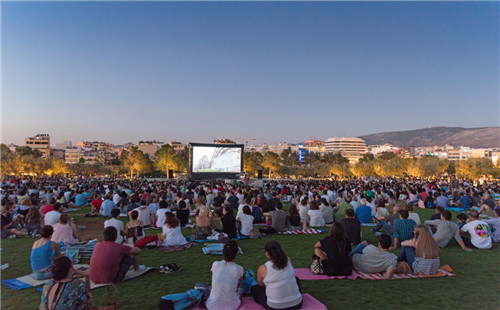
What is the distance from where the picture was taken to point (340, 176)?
7756cm

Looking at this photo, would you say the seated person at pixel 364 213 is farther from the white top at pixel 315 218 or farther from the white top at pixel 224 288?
the white top at pixel 224 288

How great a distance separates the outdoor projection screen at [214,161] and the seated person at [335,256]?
41694 mm

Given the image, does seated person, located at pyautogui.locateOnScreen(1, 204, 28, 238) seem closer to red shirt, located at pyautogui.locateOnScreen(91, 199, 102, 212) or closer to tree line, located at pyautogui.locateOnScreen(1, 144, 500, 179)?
red shirt, located at pyautogui.locateOnScreen(91, 199, 102, 212)

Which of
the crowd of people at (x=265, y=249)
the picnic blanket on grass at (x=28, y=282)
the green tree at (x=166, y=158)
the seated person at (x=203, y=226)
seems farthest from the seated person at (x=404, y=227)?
the green tree at (x=166, y=158)

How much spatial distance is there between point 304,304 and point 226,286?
3.85 ft

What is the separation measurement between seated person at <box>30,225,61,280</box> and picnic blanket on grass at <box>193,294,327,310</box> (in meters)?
2.87

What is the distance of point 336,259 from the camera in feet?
20.1

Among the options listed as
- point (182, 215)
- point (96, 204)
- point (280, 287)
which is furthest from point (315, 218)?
point (96, 204)

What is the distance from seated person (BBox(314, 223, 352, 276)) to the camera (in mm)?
6020

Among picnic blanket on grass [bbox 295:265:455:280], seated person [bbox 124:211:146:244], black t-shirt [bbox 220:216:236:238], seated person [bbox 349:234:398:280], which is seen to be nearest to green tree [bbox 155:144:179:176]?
black t-shirt [bbox 220:216:236:238]

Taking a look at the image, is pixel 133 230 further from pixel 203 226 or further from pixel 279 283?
pixel 279 283

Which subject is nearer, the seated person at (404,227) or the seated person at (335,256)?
the seated person at (335,256)

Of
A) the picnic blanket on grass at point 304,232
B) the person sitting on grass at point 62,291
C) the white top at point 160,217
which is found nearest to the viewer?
the person sitting on grass at point 62,291

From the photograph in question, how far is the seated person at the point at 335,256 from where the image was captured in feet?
19.7
